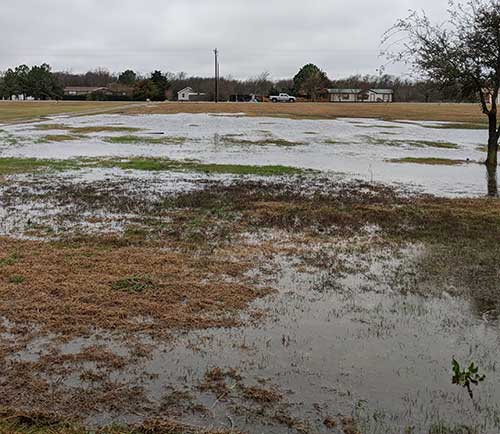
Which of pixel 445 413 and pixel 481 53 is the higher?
pixel 481 53

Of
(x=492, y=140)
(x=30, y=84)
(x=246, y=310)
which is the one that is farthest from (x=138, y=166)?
(x=30, y=84)

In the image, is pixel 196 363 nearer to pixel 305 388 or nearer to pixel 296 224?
pixel 305 388

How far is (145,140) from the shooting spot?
93.4 feet

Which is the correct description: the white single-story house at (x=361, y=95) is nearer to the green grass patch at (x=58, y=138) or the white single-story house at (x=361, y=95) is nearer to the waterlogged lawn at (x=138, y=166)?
the green grass patch at (x=58, y=138)

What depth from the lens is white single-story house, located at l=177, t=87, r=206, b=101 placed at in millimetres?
137500

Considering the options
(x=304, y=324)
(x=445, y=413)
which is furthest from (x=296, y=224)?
(x=445, y=413)

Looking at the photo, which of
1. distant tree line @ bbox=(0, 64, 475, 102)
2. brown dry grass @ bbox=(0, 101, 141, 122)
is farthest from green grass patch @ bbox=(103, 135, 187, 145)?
distant tree line @ bbox=(0, 64, 475, 102)

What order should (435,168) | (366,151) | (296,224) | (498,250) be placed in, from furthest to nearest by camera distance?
(366,151), (435,168), (296,224), (498,250)

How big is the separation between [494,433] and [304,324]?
7.20 ft

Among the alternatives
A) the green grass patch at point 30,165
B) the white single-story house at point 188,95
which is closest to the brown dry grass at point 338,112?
the green grass patch at point 30,165

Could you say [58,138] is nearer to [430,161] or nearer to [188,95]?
[430,161]

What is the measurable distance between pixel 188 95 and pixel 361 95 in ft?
136

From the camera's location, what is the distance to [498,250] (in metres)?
8.48

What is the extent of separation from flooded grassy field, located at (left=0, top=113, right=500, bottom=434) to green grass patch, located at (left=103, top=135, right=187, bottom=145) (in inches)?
551
